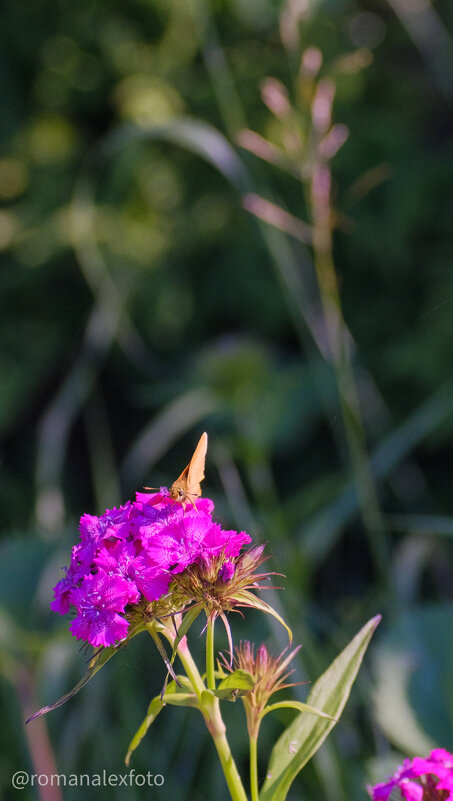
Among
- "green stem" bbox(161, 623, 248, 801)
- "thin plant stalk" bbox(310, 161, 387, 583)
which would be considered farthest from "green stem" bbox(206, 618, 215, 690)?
"thin plant stalk" bbox(310, 161, 387, 583)

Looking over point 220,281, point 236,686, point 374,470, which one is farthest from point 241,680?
point 220,281

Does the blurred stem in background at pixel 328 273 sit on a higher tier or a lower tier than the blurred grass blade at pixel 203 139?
lower

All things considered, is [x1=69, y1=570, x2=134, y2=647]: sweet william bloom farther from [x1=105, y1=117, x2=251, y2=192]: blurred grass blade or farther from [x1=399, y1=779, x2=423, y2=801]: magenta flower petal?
[x1=105, y1=117, x2=251, y2=192]: blurred grass blade

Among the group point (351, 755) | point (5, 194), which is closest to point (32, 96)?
point (5, 194)

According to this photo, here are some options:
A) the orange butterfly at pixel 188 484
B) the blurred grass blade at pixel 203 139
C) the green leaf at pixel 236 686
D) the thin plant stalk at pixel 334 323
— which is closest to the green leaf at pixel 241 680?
the green leaf at pixel 236 686

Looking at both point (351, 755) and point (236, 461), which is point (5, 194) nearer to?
point (236, 461)

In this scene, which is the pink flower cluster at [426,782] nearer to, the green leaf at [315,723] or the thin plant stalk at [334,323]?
the green leaf at [315,723]
